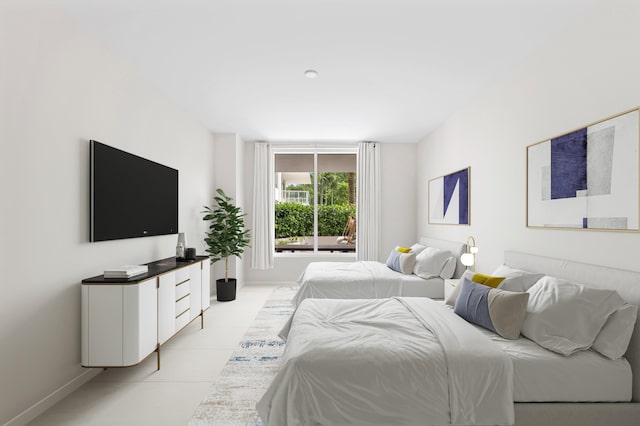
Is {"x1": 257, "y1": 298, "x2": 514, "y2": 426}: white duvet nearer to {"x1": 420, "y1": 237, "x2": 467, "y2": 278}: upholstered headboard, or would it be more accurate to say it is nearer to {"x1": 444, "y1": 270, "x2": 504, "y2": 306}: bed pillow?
{"x1": 444, "y1": 270, "x2": 504, "y2": 306}: bed pillow

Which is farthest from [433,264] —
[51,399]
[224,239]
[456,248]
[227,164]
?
[51,399]

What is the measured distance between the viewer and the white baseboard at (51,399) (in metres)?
2.12

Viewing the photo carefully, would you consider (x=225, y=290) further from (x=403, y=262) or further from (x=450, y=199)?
(x=450, y=199)

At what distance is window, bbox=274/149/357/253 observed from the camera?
676 centimetres

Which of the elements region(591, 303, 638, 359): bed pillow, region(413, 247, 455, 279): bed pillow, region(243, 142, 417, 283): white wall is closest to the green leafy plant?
region(243, 142, 417, 283): white wall

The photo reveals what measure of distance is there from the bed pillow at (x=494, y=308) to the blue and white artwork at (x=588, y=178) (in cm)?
73

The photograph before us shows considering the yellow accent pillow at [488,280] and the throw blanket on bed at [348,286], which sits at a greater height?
the yellow accent pillow at [488,280]

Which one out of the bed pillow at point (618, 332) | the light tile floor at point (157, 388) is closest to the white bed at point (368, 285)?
the light tile floor at point (157, 388)

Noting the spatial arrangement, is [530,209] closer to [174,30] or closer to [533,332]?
[533,332]

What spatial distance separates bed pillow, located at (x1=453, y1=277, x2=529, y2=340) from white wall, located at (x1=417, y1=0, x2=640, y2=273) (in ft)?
2.09

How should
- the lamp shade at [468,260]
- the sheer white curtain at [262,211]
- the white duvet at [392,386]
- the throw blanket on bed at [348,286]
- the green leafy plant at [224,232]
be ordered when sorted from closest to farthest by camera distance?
the white duvet at [392,386]
the lamp shade at [468,260]
the throw blanket on bed at [348,286]
the green leafy plant at [224,232]
the sheer white curtain at [262,211]

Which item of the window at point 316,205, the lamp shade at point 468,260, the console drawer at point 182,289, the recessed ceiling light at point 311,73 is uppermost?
the recessed ceiling light at point 311,73

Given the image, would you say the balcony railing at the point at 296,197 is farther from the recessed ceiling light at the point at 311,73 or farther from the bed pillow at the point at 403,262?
the recessed ceiling light at the point at 311,73

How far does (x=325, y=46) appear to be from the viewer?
285cm
